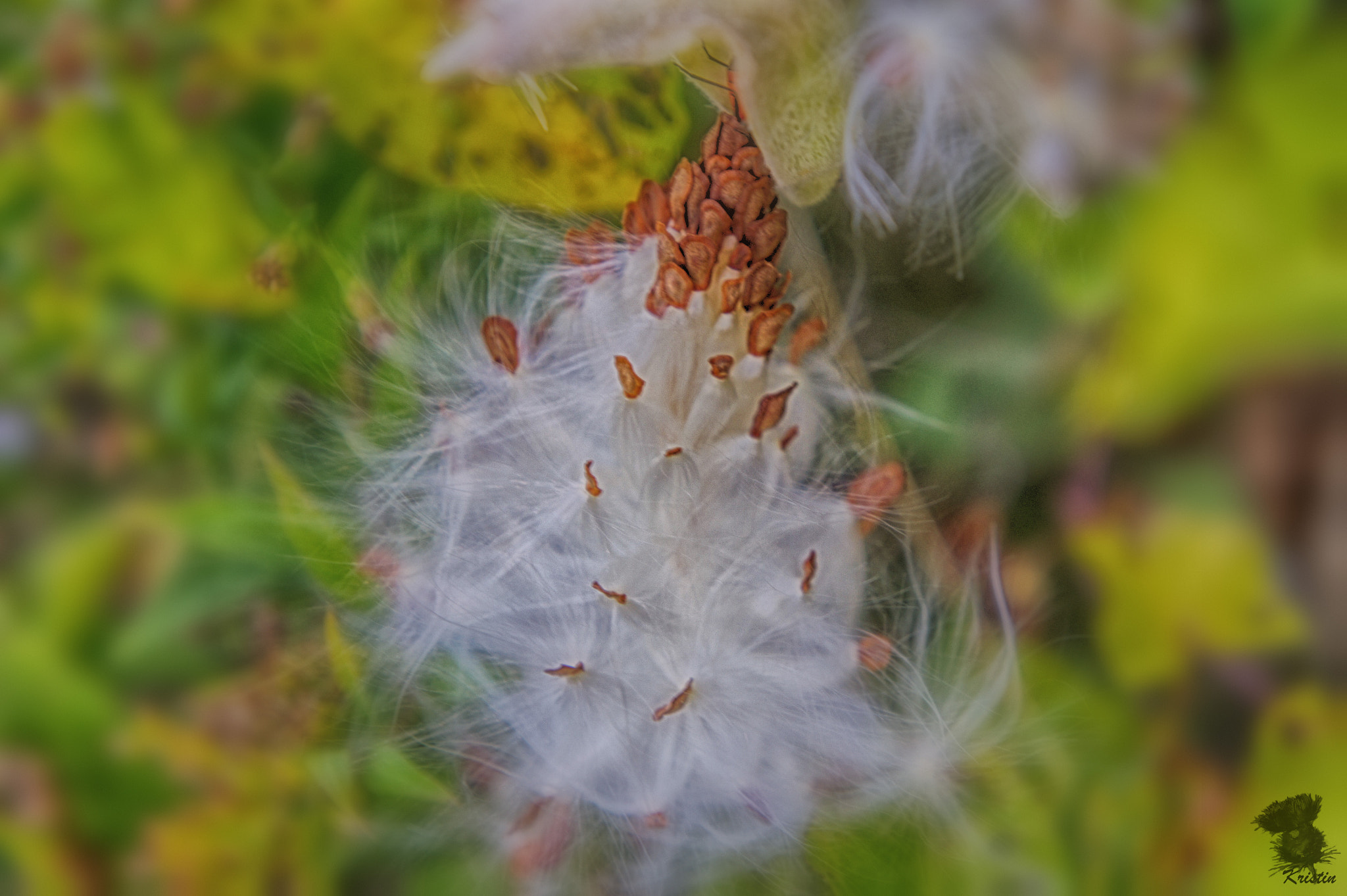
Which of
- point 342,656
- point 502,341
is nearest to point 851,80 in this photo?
point 502,341

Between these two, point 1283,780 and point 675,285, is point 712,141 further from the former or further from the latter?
point 1283,780

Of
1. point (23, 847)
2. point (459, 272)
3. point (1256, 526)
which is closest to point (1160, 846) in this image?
point (1256, 526)

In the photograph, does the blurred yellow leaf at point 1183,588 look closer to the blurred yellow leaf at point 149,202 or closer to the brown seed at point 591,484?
the brown seed at point 591,484

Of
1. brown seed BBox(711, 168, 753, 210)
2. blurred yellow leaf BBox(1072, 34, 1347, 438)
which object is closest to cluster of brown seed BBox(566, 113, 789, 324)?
brown seed BBox(711, 168, 753, 210)

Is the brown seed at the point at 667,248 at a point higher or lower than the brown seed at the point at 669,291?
higher

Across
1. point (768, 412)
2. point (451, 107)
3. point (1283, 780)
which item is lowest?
point (1283, 780)

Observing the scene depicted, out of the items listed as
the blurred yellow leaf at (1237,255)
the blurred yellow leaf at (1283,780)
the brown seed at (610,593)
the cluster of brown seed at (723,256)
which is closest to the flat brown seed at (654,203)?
the cluster of brown seed at (723,256)
